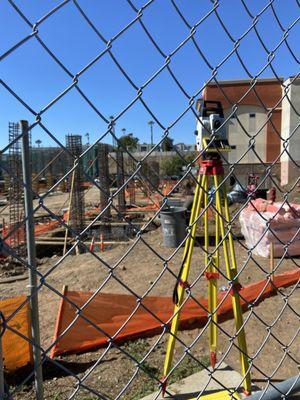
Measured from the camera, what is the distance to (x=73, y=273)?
7633 millimetres

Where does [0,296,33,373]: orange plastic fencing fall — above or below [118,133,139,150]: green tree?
below

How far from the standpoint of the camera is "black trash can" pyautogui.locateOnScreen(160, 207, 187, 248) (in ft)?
29.2

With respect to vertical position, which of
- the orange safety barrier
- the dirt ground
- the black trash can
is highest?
the black trash can

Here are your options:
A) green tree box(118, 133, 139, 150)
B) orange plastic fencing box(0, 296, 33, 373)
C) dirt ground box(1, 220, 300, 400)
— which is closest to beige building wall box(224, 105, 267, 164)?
green tree box(118, 133, 139, 150)

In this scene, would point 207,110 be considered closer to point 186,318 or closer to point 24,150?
point 24,150

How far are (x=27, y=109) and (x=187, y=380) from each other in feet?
7.51

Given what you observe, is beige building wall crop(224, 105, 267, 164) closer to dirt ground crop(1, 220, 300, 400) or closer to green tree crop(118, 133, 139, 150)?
green tree crop(118, 133, 139, 150)

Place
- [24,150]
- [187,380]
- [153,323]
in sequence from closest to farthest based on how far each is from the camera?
[24,150], [187,380], [153,323]

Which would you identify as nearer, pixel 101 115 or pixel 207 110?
pixel 101 115

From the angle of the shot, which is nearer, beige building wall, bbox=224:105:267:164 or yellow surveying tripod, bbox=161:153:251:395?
beige building wall, bbox=224:105:267:164

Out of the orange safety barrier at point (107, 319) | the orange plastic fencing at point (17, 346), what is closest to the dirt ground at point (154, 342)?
the orange safety barrier at point (107, 319)

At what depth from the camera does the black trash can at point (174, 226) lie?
891 centimetres

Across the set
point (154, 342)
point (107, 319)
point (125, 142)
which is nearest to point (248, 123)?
point (154, 342)

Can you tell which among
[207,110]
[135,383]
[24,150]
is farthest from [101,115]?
[135,383]
